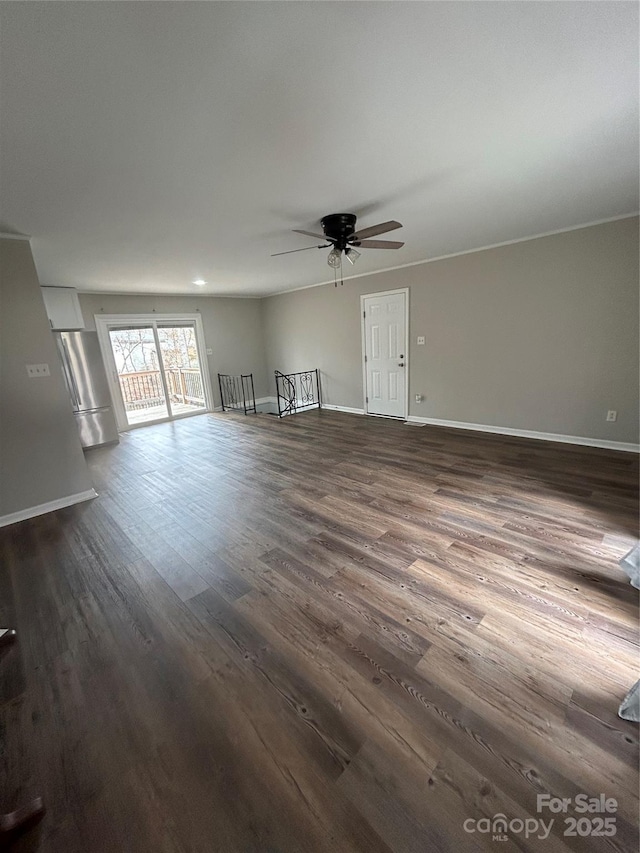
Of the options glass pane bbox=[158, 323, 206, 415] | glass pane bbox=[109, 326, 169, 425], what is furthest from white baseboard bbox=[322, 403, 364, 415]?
glass pane bbox=[109, 326, 169, 425]

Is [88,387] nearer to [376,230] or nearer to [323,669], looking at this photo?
[376,230]

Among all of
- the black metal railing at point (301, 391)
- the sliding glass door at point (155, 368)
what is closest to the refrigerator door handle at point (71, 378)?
the sliding glass door at point (155, 368)

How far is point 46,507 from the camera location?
10.6 ft

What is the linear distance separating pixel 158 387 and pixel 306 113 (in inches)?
238

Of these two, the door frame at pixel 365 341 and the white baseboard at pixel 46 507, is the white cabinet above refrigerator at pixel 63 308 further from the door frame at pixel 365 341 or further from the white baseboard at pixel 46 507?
the door frame at pixel 365 341

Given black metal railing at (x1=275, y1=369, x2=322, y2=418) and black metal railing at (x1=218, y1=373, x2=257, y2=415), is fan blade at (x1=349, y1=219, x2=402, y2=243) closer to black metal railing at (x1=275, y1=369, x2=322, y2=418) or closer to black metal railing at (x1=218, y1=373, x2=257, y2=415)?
black metal railing at (x1=275, y1=369, x2=322, y2=418)

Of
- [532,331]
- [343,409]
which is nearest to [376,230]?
[532,331]

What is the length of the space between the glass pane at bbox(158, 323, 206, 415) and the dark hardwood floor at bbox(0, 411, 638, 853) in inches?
168

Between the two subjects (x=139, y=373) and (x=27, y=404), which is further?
(x=139, y=373)

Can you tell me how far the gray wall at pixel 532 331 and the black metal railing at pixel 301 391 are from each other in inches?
65.3

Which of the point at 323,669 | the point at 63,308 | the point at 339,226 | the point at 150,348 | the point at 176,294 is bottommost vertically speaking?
the point at 323,669

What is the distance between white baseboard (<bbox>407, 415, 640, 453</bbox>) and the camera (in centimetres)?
374

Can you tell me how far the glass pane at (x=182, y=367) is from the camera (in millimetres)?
6732

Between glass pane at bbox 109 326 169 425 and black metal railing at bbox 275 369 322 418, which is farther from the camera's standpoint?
black metal railing at bbox 275 369 322 418
